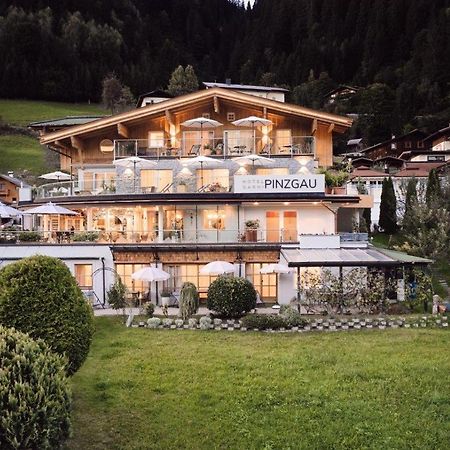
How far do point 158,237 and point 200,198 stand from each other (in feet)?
11.1

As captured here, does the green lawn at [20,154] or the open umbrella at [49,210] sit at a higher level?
the green lawn at [20,154]

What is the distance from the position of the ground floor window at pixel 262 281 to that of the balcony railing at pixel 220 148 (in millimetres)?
8853

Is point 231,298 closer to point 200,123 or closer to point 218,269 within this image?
point 218,269

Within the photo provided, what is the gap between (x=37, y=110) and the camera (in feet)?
371

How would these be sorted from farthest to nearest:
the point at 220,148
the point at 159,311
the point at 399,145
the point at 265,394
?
the point at 399,145 → the point at 220,148 → the point at 159,311 → the point at 265,394

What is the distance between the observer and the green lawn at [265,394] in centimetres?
1358

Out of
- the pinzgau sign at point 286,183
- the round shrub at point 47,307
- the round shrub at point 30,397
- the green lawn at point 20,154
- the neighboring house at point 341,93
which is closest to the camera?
the round shrub at point 30,397

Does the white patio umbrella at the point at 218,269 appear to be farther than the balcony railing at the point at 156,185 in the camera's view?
No

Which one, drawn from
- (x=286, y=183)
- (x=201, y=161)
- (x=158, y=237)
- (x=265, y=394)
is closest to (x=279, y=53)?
(x=201, y=161)

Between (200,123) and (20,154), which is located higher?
(20,154)

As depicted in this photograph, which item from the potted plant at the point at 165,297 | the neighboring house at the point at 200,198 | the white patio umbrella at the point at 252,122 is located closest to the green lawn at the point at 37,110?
the neighboring house at the point at 200,198

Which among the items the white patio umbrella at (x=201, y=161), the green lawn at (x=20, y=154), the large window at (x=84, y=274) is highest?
the green lawn at (x=20, y=154)

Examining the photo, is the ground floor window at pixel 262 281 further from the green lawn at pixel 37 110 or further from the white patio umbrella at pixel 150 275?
the green lawn at pixel 37 110

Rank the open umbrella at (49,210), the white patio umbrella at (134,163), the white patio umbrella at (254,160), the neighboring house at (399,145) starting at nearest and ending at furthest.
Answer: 1. the open umbrella at (49,210)
2. the white patio umbrella at (254,160)
3. the white patio umbrella at (134,163)
4. the neighboring house at (399,145)
